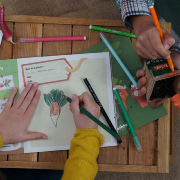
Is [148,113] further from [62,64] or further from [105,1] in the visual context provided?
[105,1]

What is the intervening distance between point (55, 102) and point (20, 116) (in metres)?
0.11

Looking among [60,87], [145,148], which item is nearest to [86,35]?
[60,87]

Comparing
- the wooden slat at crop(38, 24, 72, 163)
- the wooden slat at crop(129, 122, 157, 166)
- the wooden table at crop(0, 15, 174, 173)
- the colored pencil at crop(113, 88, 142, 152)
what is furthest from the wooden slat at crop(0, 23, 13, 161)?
the wooden slat at crop(129, 122, 157, 166)

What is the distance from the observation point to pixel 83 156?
533 millimetres

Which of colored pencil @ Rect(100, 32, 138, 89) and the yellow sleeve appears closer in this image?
the yellow sleeve

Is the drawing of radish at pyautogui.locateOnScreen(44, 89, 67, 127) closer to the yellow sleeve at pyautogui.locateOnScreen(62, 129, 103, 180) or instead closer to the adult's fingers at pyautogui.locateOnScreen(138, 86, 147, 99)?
the yellow sleeve at pyautogui.locateOnScreen(62, 129, 103, 180)

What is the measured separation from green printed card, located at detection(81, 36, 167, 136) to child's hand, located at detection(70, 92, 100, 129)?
0.07m

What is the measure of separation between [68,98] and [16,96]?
0.54 ft

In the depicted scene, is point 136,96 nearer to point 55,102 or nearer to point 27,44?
point 55,102

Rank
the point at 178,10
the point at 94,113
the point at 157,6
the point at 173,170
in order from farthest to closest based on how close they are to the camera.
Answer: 1. the point at 173,170
2. the point at 157,6
3. the point at 178,10
4. the point at 94,113

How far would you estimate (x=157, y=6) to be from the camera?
858 mm

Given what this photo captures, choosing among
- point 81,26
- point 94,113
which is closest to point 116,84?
point 94,113

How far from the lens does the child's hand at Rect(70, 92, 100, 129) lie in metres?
0.59

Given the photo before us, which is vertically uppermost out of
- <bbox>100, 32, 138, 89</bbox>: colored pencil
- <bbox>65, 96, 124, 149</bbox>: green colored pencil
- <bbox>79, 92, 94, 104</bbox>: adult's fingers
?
<bbox>100, 32, 138, 89</bbox>: colored pencil
